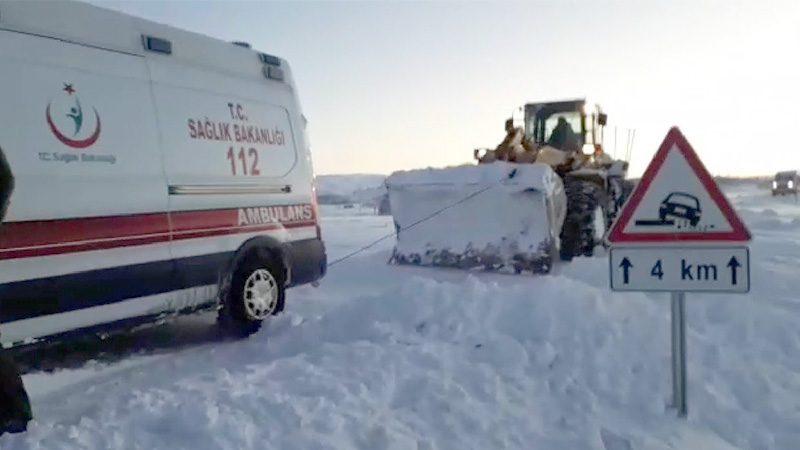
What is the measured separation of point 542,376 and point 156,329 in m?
3.70

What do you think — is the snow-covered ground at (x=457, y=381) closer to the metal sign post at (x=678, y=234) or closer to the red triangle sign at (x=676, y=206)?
the metal sign post at (x=678, y=234)

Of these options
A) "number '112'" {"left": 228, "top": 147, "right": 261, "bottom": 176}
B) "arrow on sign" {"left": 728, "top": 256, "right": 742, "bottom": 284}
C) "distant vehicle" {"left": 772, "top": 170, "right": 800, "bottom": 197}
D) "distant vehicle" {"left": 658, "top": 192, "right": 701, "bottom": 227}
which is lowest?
"distant vehicle" {"left": 772, "top": 170, "right": 800, "bottom": 197}

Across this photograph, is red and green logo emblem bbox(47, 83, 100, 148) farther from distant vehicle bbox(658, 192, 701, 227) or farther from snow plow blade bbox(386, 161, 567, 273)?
snow plow blade bbox(386, 161, 567, 273)

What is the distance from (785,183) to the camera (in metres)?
60.5

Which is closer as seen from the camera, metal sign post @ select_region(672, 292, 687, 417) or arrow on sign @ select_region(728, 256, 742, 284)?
arrow on sign @ select_region(728, 256, 742, 284)

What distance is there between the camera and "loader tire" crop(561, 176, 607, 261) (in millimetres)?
11977

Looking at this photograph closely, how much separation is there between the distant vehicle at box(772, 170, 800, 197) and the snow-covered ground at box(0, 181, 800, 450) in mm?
58717

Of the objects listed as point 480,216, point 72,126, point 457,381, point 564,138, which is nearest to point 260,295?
point 72,126

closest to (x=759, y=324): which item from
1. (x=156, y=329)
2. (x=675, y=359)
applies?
(x=675, y=359)

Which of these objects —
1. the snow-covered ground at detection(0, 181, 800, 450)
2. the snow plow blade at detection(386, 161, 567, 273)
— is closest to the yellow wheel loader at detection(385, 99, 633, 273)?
the snow plow blade at detection(386, 161, 567, 273)

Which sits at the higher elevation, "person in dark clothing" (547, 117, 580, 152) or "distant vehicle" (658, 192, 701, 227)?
"person in dark clothing" (547, 117, 580, 152)

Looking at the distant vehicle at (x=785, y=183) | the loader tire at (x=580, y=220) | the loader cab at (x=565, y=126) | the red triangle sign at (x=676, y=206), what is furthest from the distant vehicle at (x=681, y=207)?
the distant vehicle at (x=785, y=183)

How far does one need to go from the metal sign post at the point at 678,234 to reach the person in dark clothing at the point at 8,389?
3170 mm

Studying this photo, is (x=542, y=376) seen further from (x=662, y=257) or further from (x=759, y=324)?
(x=759, y=324)
